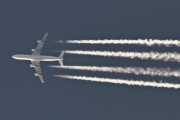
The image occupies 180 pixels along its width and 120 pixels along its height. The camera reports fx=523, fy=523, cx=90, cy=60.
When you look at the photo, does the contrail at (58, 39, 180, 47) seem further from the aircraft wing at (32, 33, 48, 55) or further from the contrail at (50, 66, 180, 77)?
the aircraft wing at (32, 33, 48, 55)

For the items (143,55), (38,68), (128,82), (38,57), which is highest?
(143,55)

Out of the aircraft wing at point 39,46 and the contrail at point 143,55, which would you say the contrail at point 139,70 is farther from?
the aircraft wing at point 39,46

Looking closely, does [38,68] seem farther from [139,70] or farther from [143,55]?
[143,55]

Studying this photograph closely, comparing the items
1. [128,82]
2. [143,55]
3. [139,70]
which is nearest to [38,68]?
[128,82]

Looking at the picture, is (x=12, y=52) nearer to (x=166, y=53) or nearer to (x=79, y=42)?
(x=79, y=42)

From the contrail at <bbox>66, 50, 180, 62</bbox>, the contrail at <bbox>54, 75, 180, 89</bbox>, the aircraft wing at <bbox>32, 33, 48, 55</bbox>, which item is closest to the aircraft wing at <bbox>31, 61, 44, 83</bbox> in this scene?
the aircraft wing at <bbox>32, 33, 48, 55</bbox>

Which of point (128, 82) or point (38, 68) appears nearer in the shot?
point (128, 82)

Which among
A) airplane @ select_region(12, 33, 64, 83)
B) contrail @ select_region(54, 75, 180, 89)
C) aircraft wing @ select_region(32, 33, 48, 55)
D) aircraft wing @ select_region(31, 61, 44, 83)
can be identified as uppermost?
aircraft wing @ select_region(32, 33, 48, 55)

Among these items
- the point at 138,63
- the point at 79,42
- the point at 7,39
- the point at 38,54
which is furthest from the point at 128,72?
the point at 7,39

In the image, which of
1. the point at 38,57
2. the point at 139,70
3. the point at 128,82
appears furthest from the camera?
the point at 38,57

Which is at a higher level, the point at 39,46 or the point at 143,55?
the point at 39,46

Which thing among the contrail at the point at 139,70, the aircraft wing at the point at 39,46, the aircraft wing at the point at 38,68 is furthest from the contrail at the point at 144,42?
the aircraft wing at the point at 38,68
